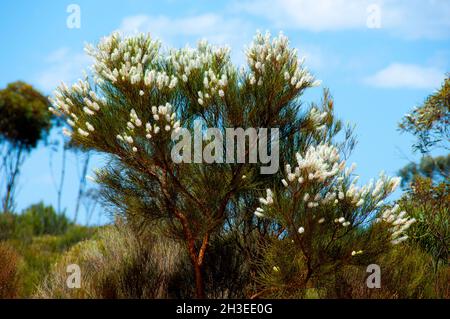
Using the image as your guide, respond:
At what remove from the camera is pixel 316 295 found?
8.68 metres

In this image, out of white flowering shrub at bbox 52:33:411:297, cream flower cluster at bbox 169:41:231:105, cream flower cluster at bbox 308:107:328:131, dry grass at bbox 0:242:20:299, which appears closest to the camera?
white flowering shrub at bbox 52:33:411:297

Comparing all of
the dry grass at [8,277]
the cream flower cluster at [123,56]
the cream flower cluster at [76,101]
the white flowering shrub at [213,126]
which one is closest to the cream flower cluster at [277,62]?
the white flowering shrub at [213,126]

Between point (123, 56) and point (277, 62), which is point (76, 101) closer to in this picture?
point (123, 56)

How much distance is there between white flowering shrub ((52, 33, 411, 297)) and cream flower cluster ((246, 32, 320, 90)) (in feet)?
0.05

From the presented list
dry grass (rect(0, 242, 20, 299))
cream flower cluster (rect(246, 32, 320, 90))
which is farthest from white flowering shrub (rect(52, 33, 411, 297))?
dry grass (rect(0, 242, 20, 299))

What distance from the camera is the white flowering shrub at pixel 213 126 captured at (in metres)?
7.35

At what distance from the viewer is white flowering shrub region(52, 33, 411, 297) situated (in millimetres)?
7348

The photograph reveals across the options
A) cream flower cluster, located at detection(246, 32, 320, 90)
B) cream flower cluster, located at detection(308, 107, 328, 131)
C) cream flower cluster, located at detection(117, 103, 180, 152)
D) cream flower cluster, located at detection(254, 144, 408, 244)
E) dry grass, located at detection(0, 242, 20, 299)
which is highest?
cream flower cluster, located at detection(246, 32, 320, 90)

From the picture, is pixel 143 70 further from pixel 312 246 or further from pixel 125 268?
pixel 312 246

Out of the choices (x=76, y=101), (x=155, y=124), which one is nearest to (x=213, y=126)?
(x=155, y=124)

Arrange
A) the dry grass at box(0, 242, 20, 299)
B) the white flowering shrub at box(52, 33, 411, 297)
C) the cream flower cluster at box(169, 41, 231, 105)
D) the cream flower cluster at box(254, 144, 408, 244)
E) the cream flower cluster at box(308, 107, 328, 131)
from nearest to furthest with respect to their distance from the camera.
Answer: the cream flower cluster at box(254, 144, 408, 244)
the white flowering shrub at box(52, 33, 411, 297)
the cream flower cluster at box(169, 41, 231, 105)
the cream flower cluster at box(308, 107, 328, 131)
the dry grass at box(0, 242, 20, 299)

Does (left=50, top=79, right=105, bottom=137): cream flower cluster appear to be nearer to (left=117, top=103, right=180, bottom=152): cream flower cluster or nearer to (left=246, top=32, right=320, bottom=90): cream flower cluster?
(left=117, top=103, right=180, bottom=152): cream flower cluster

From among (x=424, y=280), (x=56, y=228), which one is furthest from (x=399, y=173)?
(x=424, y=280)

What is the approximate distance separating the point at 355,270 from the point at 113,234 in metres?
3.93
